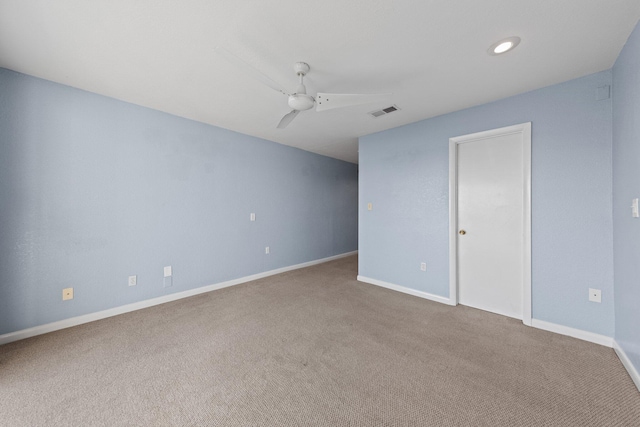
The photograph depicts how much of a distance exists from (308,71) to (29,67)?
8.24 ft

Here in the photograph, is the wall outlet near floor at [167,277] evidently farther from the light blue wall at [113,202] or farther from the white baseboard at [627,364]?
the white baseboard at [627,364]

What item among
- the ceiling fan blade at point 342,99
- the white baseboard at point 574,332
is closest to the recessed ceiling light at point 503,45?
the ceiling fan blade at point 342,99

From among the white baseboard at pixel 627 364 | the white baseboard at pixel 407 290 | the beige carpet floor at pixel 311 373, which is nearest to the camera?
the beige carpet floor at pixel 311 373

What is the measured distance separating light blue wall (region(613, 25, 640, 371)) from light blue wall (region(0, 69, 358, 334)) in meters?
4.11

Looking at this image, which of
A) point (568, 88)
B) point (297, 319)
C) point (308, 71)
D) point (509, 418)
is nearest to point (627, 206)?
point (568, 88)

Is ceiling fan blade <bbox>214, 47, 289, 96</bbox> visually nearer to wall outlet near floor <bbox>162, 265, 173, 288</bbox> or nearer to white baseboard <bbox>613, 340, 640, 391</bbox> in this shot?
wall outlet near floor <bbox>162, 265, 173, 288</bbox>

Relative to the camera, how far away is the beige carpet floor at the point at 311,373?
55.4 inches

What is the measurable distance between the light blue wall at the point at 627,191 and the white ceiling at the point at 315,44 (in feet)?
0.74

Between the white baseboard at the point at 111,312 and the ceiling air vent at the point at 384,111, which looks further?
the ceiling air vent at the point at 384,111

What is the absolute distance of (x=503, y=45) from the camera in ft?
5.94

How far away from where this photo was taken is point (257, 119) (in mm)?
3338

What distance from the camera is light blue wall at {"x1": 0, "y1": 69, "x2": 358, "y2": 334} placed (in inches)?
88.2

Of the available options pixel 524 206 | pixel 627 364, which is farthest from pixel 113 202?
pixel 627 364

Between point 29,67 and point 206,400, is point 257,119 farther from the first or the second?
point 206,400
